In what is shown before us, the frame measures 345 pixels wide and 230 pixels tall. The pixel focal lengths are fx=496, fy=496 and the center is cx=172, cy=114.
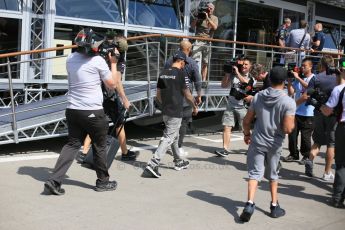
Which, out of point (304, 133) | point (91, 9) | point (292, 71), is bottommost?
point (304, 133)

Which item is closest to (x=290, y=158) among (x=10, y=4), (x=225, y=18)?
(x=10, y=4)

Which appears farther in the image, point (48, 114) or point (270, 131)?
point (48, 114)

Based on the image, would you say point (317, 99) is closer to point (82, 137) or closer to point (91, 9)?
point (82, 137)

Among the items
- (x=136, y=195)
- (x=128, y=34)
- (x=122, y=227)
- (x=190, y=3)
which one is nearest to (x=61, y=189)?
(x=136, y=195)

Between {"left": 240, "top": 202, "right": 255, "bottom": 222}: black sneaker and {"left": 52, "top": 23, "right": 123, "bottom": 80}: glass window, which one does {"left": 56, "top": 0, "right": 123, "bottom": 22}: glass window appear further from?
{"left": 240, "top": 202, "right": 255, "bottom": 222}: black sneaker

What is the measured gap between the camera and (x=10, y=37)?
9.84 m

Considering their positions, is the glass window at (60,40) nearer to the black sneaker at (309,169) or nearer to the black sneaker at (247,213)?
the black sneaker at (309,169)

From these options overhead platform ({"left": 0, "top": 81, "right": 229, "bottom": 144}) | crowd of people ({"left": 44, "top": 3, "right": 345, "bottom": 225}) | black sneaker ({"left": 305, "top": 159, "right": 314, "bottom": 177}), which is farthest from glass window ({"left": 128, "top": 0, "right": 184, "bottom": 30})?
black sneaker ({"left": 305, "top": 159, "right": 314, "bottom": 177})

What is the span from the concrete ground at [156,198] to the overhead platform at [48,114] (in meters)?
0.34

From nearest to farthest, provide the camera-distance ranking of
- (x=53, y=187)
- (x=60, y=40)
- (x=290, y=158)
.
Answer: (x=53, y=187) < (x=290, y=158) < (x=60, y=40)

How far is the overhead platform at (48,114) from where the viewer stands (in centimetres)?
736

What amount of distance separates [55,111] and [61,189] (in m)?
2.35

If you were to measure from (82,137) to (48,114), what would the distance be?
81.5 inches

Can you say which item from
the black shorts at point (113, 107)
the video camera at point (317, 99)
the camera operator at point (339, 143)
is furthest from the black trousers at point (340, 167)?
the black shorts at point (113, 107)
